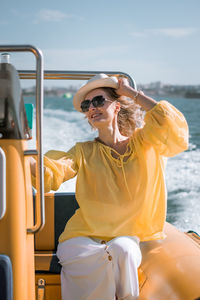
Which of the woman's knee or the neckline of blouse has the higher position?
the neckline of blouse

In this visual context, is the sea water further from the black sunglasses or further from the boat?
the boat

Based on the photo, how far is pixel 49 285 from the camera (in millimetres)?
1825

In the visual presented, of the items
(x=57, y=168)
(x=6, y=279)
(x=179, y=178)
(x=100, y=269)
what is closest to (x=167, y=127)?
(x=57, y=168)

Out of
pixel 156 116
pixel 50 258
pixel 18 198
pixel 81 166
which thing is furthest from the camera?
pixel 50 258

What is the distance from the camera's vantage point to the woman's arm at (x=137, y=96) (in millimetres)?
1602

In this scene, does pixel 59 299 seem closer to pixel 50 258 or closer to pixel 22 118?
Result: pixel 50 258

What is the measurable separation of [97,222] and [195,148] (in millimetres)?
8086

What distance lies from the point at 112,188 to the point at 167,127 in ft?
1.07

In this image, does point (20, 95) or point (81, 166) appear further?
point (81, 166)

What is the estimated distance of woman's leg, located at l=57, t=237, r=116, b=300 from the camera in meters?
1.48

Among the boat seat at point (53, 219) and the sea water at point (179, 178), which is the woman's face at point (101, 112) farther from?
the sea water at point (179, 178)

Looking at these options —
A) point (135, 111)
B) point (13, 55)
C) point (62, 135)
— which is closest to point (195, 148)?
point (62, 135)

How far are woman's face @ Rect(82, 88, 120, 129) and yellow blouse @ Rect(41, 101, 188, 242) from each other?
Answer: 10 cm

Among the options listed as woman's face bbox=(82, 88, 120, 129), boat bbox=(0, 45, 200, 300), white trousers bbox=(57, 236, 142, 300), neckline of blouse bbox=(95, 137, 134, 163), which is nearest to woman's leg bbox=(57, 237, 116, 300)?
white trousers bbox=(57, 236, 142, 300)
